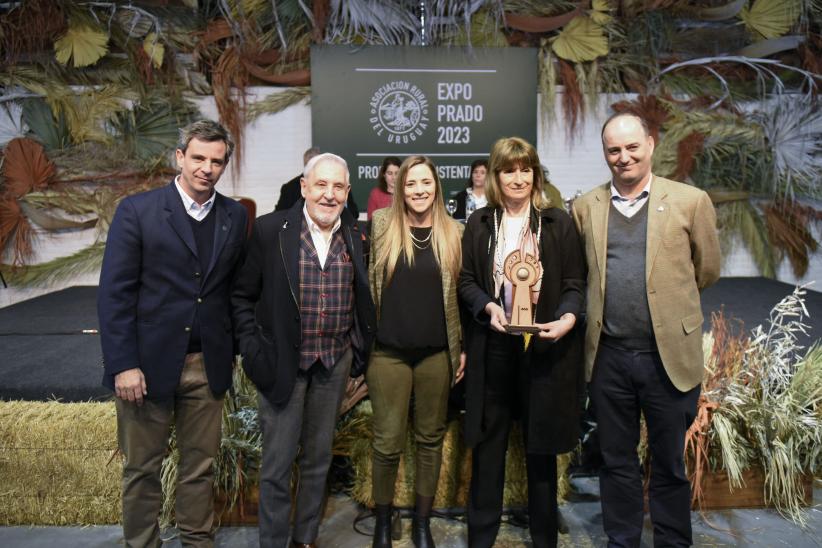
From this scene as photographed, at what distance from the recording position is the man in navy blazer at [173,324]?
190 centimetres

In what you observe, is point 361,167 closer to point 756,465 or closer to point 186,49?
point 186,49

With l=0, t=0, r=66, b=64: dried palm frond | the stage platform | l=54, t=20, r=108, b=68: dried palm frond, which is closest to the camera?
the stage platform

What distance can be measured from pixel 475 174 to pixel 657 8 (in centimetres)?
306

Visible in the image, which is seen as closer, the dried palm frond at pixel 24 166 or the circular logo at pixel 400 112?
the dried palm frond at pixel 24 166

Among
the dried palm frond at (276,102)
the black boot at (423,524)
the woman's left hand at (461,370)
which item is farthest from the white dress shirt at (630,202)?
the dried palm frond at (276,102)

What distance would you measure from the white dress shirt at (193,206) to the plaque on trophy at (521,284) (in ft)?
3.26

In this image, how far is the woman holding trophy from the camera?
2109 mm

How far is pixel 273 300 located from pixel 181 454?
612 millimetres

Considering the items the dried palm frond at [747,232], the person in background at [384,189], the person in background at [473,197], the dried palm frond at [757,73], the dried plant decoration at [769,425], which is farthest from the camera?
the dried palm frond at [747,232]

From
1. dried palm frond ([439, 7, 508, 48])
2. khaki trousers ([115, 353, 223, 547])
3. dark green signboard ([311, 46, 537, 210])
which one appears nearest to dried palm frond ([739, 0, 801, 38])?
dark green signboard ([311, 46, 537, 210])

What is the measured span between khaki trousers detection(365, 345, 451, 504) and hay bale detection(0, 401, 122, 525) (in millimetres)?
1156

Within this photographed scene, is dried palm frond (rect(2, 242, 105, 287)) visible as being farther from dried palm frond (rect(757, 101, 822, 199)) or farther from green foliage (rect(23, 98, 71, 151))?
dried palm frond (rect(757, 101, 822, 199))

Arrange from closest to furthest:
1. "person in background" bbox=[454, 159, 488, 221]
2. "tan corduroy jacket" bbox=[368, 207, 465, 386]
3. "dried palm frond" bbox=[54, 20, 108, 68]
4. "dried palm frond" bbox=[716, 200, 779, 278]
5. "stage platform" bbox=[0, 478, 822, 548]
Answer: "tan corduroy jacket" bbox=[368, 207, 465, 386] < "stage platform" bbox=[0, 478, 822, 548] < "person in background" bbox=[454, 159, 488, 221] < "dried palm frond" bbox=[54, 20, 108, 68] < "dried palm frond" bbox=[716, 200, 779, 278]

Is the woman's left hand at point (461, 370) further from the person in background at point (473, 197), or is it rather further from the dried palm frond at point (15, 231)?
the dried palm frond at point (15, 231)
